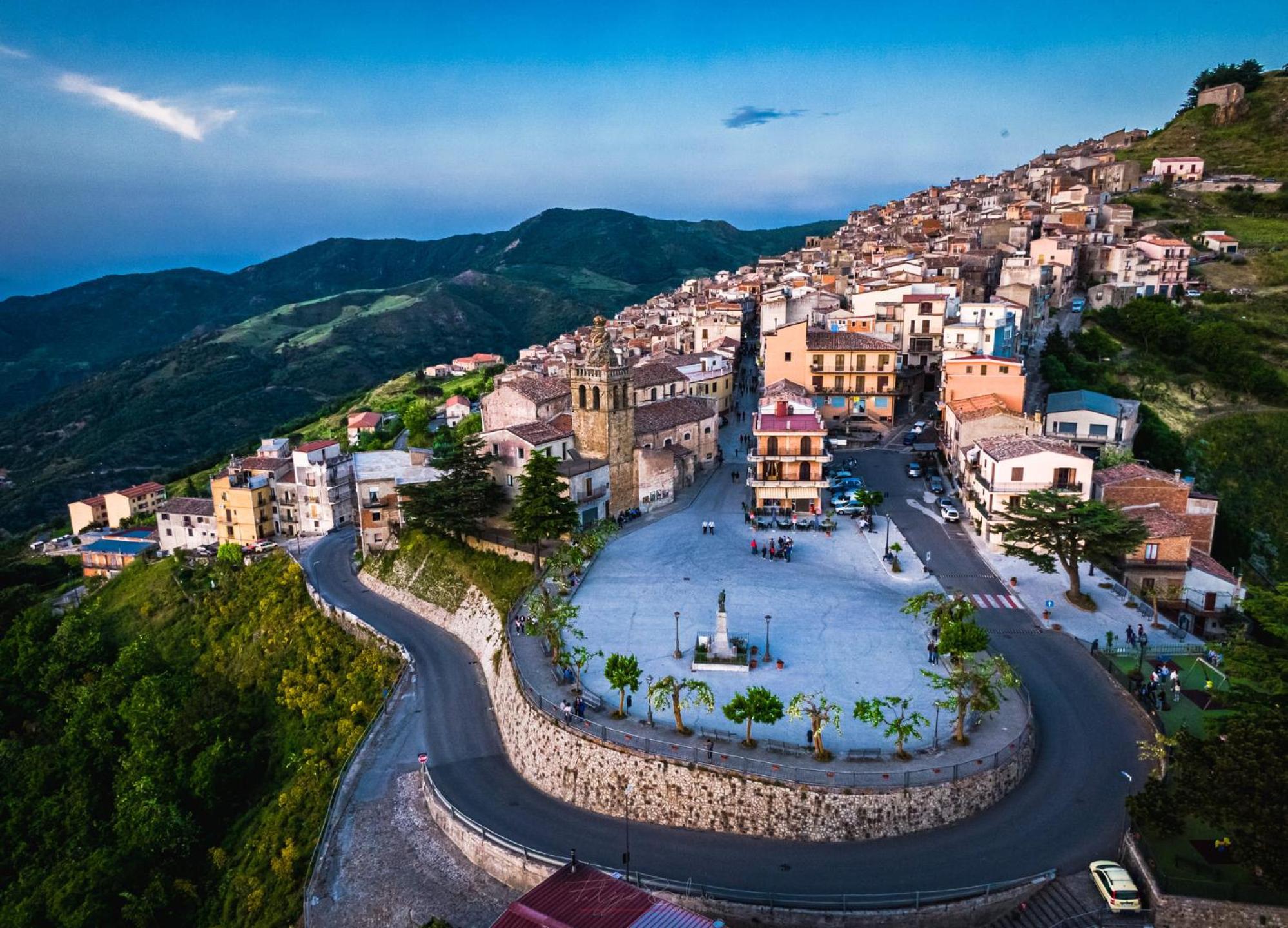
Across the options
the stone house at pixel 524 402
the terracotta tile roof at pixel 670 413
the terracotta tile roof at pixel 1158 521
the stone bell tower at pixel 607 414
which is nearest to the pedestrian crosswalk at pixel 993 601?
the terracotta tile roof at pixel 1158 521

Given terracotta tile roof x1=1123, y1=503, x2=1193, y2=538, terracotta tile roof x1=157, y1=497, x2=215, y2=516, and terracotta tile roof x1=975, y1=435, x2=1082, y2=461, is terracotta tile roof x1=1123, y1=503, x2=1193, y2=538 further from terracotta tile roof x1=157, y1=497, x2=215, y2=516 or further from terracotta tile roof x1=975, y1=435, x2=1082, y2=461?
terracotta tile roof x1=157, y1=497, x2=215, y2=516

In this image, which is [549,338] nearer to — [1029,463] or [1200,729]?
[1029,463]

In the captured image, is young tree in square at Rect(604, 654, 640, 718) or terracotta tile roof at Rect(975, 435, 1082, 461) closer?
young tree in square at Rect(604, 654, 640, 718)

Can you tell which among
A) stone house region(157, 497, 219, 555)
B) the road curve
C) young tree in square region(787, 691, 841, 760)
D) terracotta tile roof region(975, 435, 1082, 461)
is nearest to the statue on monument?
the road curve

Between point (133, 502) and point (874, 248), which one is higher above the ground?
point (874, 248)

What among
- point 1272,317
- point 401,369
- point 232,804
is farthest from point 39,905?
point 401,369

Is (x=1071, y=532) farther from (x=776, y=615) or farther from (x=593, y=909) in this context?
(x=593, y=909)
